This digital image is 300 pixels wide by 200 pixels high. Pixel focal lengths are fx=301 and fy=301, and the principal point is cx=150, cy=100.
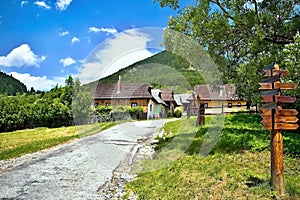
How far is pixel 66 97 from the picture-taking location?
2923 centimetres

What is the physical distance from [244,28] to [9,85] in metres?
30.6

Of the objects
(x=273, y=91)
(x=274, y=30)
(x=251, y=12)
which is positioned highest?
(x=251, y=12)

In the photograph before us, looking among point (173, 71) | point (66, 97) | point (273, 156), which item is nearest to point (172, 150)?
point (173, 71)

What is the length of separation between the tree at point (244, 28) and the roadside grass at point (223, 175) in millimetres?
2787

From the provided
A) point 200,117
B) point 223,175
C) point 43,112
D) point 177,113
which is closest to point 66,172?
point 223,175

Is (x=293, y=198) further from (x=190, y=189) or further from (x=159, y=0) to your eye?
(x=159, y=0)

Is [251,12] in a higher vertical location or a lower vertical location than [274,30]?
higher

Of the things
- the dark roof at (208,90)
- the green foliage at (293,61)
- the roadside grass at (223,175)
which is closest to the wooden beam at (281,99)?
the roadside grass at (223,175)

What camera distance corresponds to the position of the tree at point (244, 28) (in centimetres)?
1007

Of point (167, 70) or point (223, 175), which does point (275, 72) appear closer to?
point (223, 175)

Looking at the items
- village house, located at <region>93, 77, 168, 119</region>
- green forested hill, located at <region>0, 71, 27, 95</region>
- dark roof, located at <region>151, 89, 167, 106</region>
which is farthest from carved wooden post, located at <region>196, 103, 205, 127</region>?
green forested hill, located at <region>0, 71, 27, 95</region>

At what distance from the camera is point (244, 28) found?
10422 mm

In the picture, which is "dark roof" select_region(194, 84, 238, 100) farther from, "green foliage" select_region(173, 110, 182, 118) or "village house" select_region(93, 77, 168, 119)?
"green foliage" select_region(173, 110, 182, 118)

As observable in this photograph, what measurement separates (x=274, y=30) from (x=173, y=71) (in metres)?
3.97
